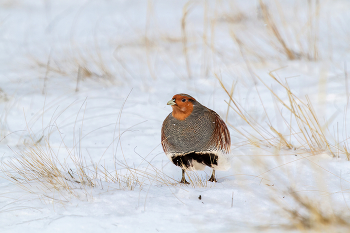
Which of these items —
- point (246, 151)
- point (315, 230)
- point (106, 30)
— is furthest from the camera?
point (106, 30)

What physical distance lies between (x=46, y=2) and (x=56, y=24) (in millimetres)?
1976

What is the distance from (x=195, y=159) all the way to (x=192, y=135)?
0.70ft

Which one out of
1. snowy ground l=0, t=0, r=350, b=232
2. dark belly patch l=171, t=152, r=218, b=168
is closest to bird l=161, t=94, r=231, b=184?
dark belly patch l=171, t=152, r=218, b=168

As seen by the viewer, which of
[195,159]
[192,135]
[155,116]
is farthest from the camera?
[155,116]

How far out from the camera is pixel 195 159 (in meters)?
2.72

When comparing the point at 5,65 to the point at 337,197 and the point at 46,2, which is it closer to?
the point at 46,2

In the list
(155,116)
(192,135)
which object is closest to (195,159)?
(192,135)

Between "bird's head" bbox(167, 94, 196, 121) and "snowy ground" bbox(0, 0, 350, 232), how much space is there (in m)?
0.46

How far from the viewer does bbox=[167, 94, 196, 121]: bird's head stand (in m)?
2.58

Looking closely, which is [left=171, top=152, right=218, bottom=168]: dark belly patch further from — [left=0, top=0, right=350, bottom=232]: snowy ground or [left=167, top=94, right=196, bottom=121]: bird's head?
[left=167, top=94, right=196, bottom=121]: bird's head

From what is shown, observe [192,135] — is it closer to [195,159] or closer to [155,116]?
[195,159]

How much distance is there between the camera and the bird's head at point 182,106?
2.58 m

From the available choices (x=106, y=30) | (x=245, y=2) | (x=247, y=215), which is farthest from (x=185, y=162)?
(x=245, y=2)

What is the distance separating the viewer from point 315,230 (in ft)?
5.80
